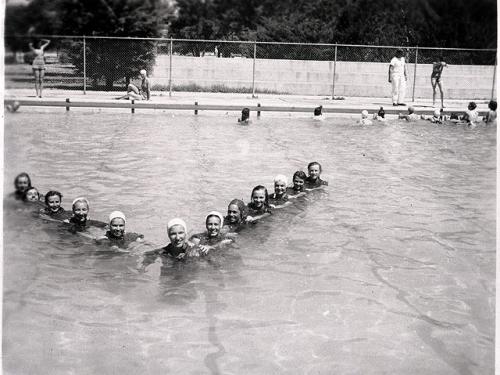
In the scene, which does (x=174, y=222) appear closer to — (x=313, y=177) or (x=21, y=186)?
(x=21, y=186)

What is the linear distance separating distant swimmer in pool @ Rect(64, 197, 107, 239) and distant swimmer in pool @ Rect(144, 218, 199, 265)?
1112mm

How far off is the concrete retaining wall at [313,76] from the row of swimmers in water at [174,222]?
1602 centimetres

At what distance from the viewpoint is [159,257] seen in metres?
7.89

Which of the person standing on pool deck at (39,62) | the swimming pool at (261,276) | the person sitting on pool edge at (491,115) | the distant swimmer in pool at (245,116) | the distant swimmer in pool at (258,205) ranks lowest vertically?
the swimming pool at (261,276)

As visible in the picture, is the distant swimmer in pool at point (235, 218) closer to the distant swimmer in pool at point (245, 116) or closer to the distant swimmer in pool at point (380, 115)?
the distant swimmer in pool at point (245, 116)

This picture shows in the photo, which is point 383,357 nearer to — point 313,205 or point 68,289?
point 68,289

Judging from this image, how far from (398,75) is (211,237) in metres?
15.9

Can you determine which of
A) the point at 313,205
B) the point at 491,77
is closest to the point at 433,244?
the point at 313,205

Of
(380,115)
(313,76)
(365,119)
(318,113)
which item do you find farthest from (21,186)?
(313,76)

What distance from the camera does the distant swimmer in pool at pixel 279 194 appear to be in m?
10.3

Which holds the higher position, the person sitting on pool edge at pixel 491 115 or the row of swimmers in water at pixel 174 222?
the person sitting on pool edge at pixel 491 115

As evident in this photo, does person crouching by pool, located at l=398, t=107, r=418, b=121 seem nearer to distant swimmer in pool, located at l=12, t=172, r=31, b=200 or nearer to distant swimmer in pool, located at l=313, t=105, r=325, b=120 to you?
Result: distant swimmer in pool, located at l=313, t=105, r=325, b=120

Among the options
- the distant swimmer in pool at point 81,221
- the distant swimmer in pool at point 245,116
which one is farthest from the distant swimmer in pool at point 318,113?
the distant swimmer in pool at point 81,221

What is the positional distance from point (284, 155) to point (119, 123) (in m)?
5.92
